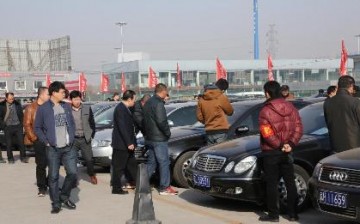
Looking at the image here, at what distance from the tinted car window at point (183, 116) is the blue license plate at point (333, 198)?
5651 mm

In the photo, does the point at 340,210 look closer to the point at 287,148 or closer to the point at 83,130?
the point at 287,148

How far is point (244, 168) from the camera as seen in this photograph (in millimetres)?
7246

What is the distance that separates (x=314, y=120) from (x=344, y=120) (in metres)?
1.12

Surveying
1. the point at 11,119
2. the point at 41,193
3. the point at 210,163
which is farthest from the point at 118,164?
the point at 11,119

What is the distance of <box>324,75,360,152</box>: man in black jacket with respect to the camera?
709 cm

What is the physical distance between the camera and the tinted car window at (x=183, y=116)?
461 inches

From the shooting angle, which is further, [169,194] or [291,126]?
[169,194]

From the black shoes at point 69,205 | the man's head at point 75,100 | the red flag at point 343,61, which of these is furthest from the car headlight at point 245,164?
the red flag at point 343,61

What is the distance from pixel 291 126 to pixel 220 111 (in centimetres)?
237

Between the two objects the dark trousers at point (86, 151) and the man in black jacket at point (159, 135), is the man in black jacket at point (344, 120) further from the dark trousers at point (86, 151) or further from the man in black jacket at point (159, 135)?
the dark trousers at point (86, 151)

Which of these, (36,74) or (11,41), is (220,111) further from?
(11,41)

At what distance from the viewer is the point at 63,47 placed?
77.4 metres

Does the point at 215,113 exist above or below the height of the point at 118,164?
above

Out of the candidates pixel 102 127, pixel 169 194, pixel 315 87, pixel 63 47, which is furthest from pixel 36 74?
pixel 169 194
